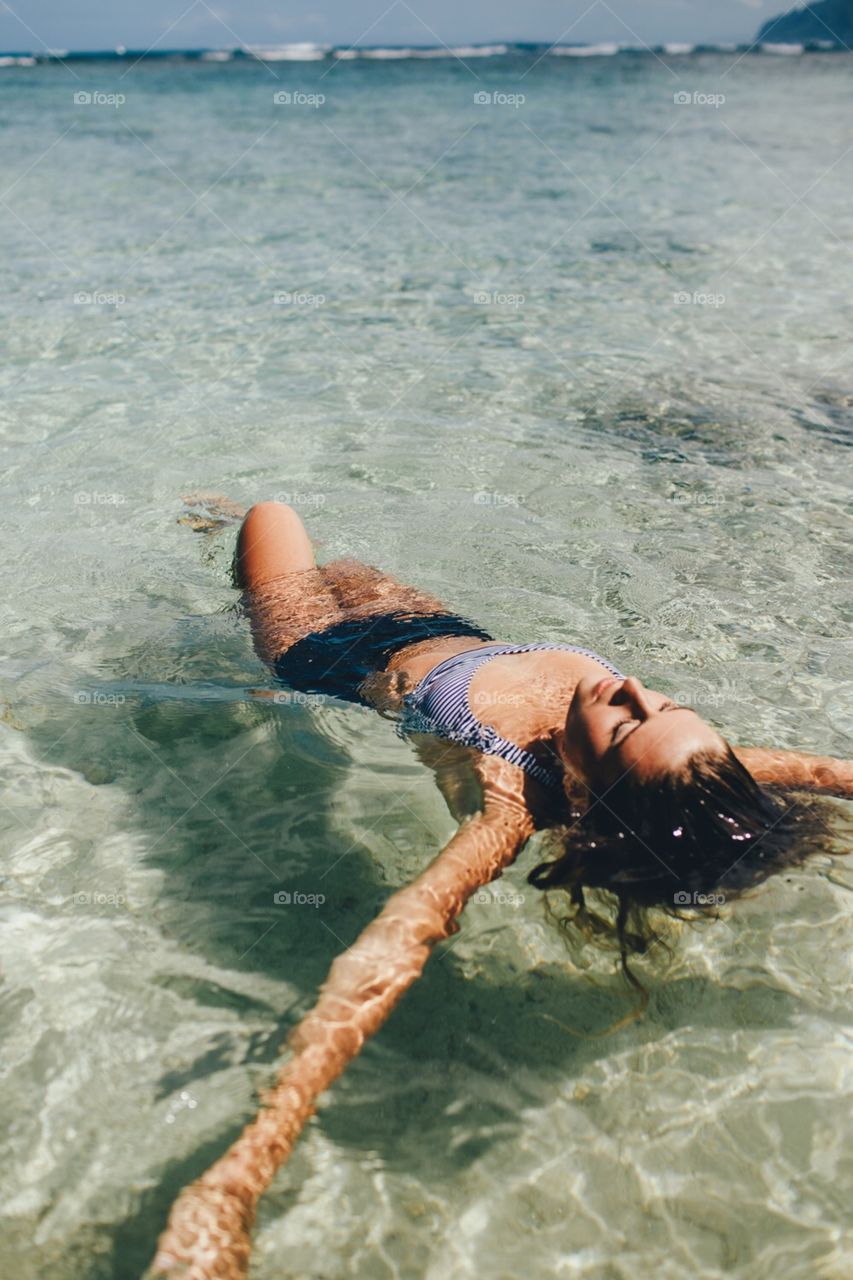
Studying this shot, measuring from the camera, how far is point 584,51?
260 ft

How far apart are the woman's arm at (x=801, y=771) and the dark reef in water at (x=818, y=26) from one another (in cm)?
13548

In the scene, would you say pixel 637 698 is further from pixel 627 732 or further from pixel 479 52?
pixel 479 52

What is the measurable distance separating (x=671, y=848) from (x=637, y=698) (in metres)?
0.50

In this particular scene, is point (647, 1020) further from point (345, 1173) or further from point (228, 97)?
point (228, 97)

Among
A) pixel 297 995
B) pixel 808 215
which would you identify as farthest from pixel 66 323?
pixel 808 215

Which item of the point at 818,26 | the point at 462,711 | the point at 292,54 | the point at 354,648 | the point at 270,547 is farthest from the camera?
the point at 818,26

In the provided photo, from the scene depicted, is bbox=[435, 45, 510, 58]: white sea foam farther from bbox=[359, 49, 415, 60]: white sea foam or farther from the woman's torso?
the woman's torso

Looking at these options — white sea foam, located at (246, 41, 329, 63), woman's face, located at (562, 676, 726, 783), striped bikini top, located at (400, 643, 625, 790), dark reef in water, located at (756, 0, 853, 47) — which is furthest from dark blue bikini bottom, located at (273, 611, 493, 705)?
dark reef in water, located at (756, 0, 853, 47)

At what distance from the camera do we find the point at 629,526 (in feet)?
19.9

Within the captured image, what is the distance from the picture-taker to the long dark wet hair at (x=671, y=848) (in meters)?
3.05

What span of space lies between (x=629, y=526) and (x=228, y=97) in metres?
34.5

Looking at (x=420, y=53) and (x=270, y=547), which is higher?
(x=420, y=53)

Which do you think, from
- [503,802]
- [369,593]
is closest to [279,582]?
[369,593]

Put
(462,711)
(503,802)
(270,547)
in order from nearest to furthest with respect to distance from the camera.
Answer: (503,802)
(462,711)
(270,547)
